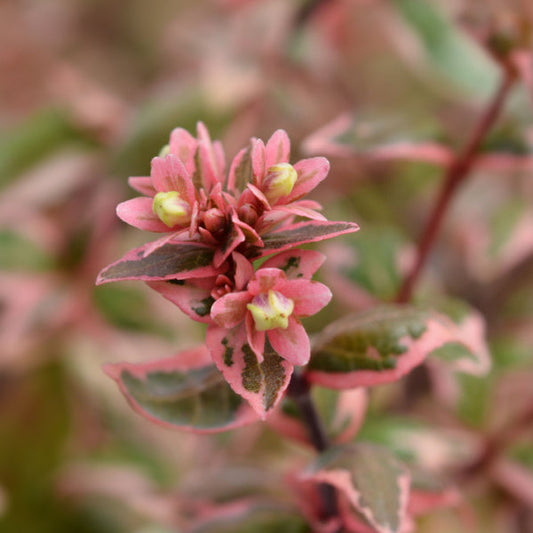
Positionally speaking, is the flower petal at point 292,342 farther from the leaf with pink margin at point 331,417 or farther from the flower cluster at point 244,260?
the leaf with pink margin at point 331,417

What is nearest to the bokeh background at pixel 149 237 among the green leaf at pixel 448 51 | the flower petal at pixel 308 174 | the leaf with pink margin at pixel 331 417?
the green leaf at pixel 448 51

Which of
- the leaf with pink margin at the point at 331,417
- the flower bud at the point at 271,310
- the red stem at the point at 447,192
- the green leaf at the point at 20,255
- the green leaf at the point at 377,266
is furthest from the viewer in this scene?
the green leaf at the point at 20,255

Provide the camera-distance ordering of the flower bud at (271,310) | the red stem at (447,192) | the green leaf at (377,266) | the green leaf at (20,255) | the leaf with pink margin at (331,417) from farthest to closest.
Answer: the green leaf at (20,255) → the green leaf at (377,266) → the red stem at (447,192) → the leaf with pink margin at (331,417) → the flower bud at (271,310)

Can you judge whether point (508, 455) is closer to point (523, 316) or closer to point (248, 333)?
point (523, 316)

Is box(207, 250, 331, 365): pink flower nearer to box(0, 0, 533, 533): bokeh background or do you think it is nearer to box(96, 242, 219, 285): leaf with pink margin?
box(96, 242, 219, 285): leaf with pink margin

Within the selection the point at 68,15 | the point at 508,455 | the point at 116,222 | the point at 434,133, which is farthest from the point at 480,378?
the point at 68,15

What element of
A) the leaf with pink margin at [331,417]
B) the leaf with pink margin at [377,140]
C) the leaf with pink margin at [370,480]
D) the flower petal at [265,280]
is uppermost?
the flower petal at [265,280]

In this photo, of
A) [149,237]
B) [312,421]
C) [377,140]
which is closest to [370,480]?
[312,421]
